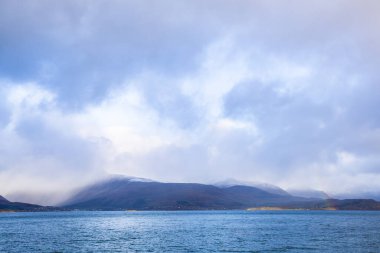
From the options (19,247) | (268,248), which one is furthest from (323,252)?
(19,247)

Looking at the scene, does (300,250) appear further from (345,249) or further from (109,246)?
(109,246)

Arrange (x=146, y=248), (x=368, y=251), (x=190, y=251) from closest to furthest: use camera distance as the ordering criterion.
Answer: (x=368, y=251) < (x=190, y=251) < (x=146, y=248)

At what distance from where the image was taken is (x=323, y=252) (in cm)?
7069

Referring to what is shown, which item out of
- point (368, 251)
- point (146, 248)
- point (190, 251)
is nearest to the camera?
point (368, 251)

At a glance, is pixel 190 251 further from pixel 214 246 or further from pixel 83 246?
pixel 83 246

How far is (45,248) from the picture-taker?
8256 cm

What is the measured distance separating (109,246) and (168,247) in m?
13.4

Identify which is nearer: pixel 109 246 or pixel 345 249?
pixel 345 249

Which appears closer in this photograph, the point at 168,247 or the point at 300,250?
the point at 300,250

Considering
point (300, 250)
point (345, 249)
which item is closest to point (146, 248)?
point (300, 250)

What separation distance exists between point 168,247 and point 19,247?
110ft

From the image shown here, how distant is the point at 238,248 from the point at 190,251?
10.3 m

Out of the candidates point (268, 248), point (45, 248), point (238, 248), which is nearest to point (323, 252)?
point (268, 248)

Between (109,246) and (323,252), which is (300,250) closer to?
(323,252)
